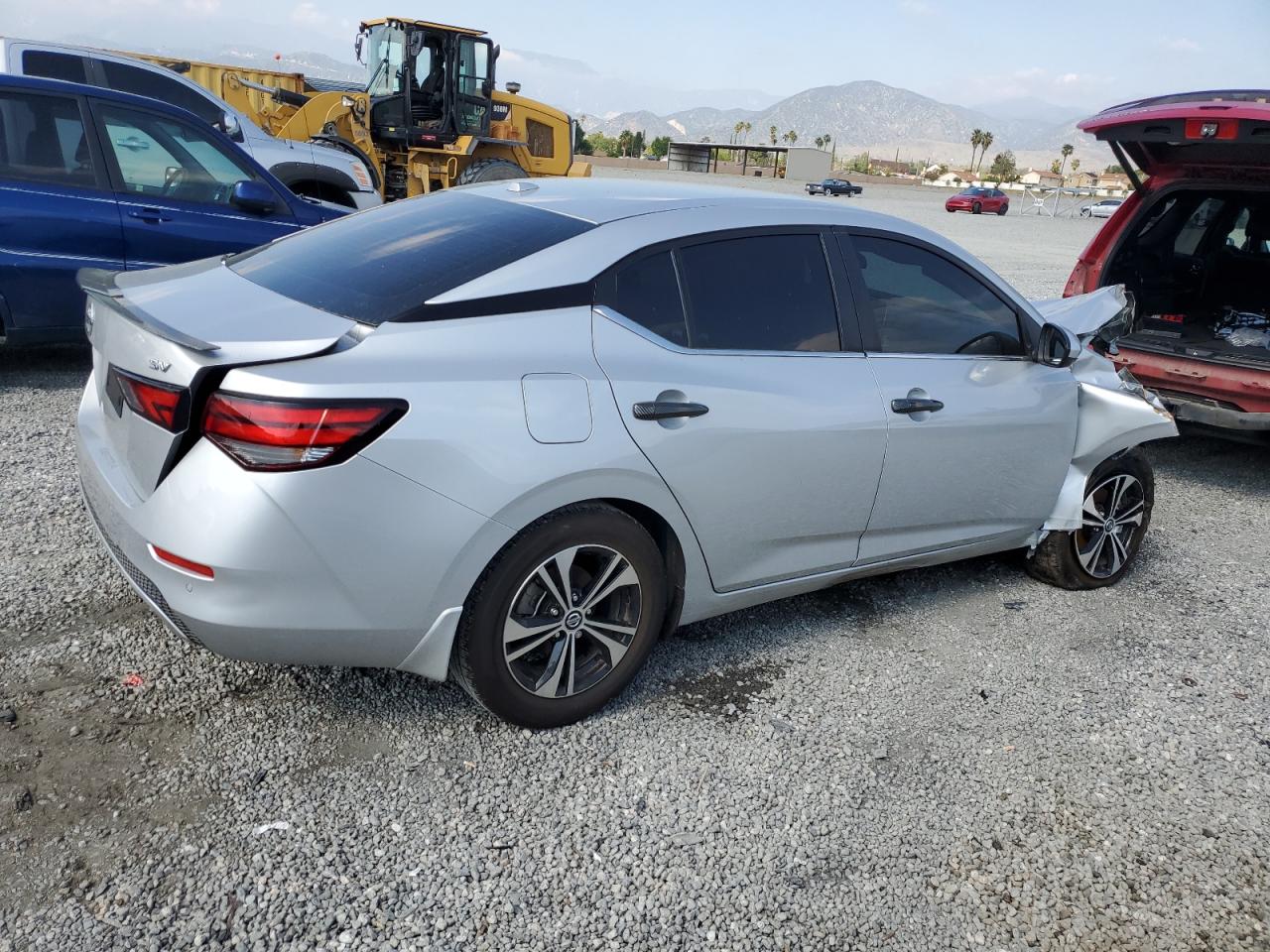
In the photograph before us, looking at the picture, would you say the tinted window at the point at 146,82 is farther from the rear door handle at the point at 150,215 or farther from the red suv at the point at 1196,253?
the red suv at the point at 1196,253

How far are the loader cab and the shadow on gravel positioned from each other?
790 cm

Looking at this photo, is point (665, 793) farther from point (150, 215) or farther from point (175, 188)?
point (175, 188)

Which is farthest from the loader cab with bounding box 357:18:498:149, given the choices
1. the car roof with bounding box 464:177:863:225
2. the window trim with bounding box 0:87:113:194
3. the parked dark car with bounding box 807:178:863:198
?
the parked dark car with bounding box 807:178:863:198

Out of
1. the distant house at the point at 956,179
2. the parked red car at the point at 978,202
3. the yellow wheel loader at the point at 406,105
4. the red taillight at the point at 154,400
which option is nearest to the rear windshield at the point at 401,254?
the red taillight at the point at 154,400

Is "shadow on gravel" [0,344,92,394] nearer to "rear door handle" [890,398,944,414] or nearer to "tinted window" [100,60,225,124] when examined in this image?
"tinted window" [100,60,225,124]

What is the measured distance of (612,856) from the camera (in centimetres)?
272

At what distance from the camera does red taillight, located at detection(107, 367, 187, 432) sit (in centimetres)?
265

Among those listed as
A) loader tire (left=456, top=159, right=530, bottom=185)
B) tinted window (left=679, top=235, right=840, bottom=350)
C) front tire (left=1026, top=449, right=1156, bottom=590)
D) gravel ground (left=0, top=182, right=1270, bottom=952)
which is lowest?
gravel ground (left=0, top=182, right=1270, bottom=952)

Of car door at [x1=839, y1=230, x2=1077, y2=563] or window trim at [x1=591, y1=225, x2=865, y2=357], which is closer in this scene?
window trim at [x1=591, y1=225, x2=865, y2=357]

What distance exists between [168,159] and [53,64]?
3.81 metres

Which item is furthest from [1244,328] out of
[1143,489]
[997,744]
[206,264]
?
[206,264]

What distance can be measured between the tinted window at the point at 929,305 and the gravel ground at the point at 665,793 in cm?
114

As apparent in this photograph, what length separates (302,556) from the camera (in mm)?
2607

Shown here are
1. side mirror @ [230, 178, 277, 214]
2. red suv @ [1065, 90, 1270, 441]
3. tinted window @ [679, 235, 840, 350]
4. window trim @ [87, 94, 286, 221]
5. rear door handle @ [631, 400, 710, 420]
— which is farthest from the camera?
side mirror @ [230, 178, 277, 214]
